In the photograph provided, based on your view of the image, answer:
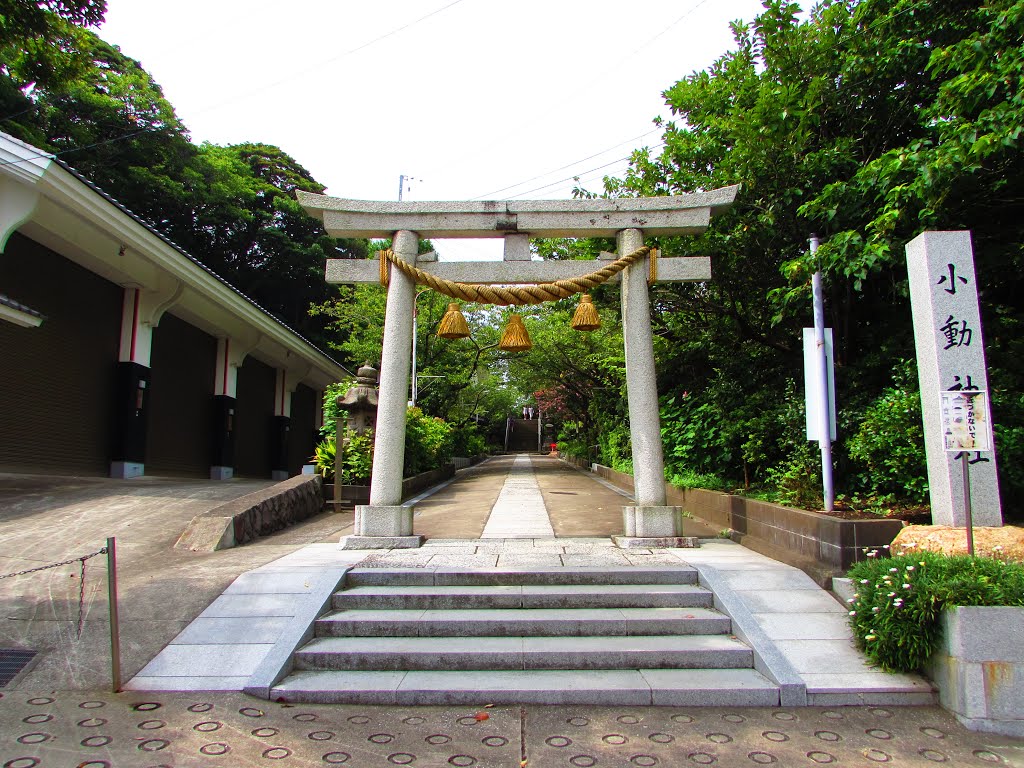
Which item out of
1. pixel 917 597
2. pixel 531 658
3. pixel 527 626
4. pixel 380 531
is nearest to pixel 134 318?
pixel 380 531

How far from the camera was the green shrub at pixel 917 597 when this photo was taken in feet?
14.5

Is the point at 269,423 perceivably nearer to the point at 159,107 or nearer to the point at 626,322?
the point at 159,107

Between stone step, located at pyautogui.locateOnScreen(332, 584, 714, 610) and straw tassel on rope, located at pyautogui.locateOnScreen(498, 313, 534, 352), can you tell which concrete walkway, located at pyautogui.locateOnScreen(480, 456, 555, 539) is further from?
stone step, located at pyautogui.locateOnScreen(332, 584, 714, 610)

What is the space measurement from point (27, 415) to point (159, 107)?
59.3ft

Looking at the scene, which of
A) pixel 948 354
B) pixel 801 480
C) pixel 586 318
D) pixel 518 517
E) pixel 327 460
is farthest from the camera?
pixel 327 460

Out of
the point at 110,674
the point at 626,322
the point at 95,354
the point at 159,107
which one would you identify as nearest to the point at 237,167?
the point at 159,107

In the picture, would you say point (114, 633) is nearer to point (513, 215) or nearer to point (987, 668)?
point (987, 668)

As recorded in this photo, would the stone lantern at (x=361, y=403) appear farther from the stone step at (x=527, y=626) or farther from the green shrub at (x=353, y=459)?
the stone step at (x=527, y=626)

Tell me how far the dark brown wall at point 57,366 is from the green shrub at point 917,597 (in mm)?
13430

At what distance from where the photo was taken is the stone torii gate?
8117 millimetres

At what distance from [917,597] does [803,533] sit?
210 centimetres

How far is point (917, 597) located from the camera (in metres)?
4.53

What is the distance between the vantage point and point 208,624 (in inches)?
217

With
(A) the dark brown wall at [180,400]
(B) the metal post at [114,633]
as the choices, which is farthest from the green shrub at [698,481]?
(A) the dark brown wall at [180,400]
